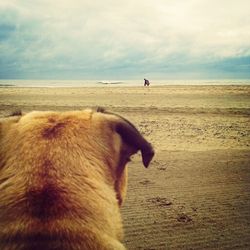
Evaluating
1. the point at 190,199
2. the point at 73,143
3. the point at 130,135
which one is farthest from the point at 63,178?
the point at 190,199

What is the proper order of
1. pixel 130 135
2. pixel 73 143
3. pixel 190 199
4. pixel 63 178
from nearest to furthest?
pixel 63 178 < pixel 73 143 < pixel 130 135 < pixel 190 199

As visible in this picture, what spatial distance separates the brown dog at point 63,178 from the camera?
1.51 meters

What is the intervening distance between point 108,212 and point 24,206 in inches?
16.5

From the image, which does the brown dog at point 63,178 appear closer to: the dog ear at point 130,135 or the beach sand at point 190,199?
the dog ear at point 130,135

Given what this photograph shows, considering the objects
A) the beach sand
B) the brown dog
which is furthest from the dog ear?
the beach sand

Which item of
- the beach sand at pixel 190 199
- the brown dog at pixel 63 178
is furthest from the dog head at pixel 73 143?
the beach sand at pixel 190 199

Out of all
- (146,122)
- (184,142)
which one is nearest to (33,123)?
(184,142)

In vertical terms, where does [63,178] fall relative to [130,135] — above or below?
below

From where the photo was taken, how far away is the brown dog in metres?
1.51

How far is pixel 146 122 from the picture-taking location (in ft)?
47.4

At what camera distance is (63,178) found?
1.66 metres

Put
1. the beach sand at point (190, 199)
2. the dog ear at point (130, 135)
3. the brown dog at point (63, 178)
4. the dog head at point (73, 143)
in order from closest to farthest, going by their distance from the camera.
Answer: the brown dog at point (63, 178)
the dog head at point (73, 143)
the dog ear at point (130, 135)
the beach sand at point (190, 199)

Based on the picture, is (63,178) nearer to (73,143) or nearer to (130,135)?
(73,143)

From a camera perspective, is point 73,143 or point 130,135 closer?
point 73,143
